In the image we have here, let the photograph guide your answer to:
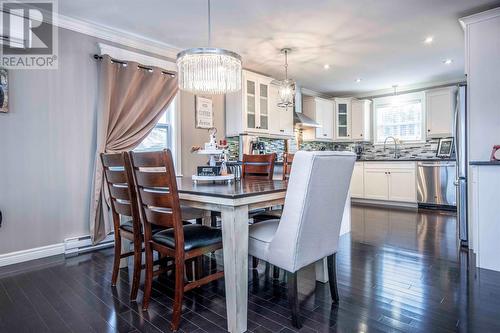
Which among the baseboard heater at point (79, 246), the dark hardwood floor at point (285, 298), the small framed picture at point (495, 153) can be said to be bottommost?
the dark hardwood floor at point (285, 298)

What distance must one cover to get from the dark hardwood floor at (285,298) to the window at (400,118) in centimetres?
384

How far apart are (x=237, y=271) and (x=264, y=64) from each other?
149 inches

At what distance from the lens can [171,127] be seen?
3988 millimetres

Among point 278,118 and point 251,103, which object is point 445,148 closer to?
point 278,118

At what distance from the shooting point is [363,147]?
22.8ft

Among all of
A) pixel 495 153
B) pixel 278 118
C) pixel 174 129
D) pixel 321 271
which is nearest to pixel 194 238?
pixel 321 271

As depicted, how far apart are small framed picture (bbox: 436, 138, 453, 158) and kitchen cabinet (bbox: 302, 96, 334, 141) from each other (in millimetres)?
2133

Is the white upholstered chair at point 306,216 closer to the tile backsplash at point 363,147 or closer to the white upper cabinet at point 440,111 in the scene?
the tile backsplash at point 363,147

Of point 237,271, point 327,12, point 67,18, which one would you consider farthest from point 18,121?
point 327,12

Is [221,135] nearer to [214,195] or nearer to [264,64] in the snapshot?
[264,64]

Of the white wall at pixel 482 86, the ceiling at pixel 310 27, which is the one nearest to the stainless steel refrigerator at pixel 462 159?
the white wall at pixel 482 86

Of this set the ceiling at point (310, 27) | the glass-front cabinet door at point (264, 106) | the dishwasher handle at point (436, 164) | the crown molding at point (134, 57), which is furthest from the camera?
the dishwasher handle at point (436, 164)

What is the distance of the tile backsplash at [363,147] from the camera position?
5.41 meters

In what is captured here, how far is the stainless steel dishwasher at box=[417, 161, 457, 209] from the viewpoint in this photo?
512 cm
